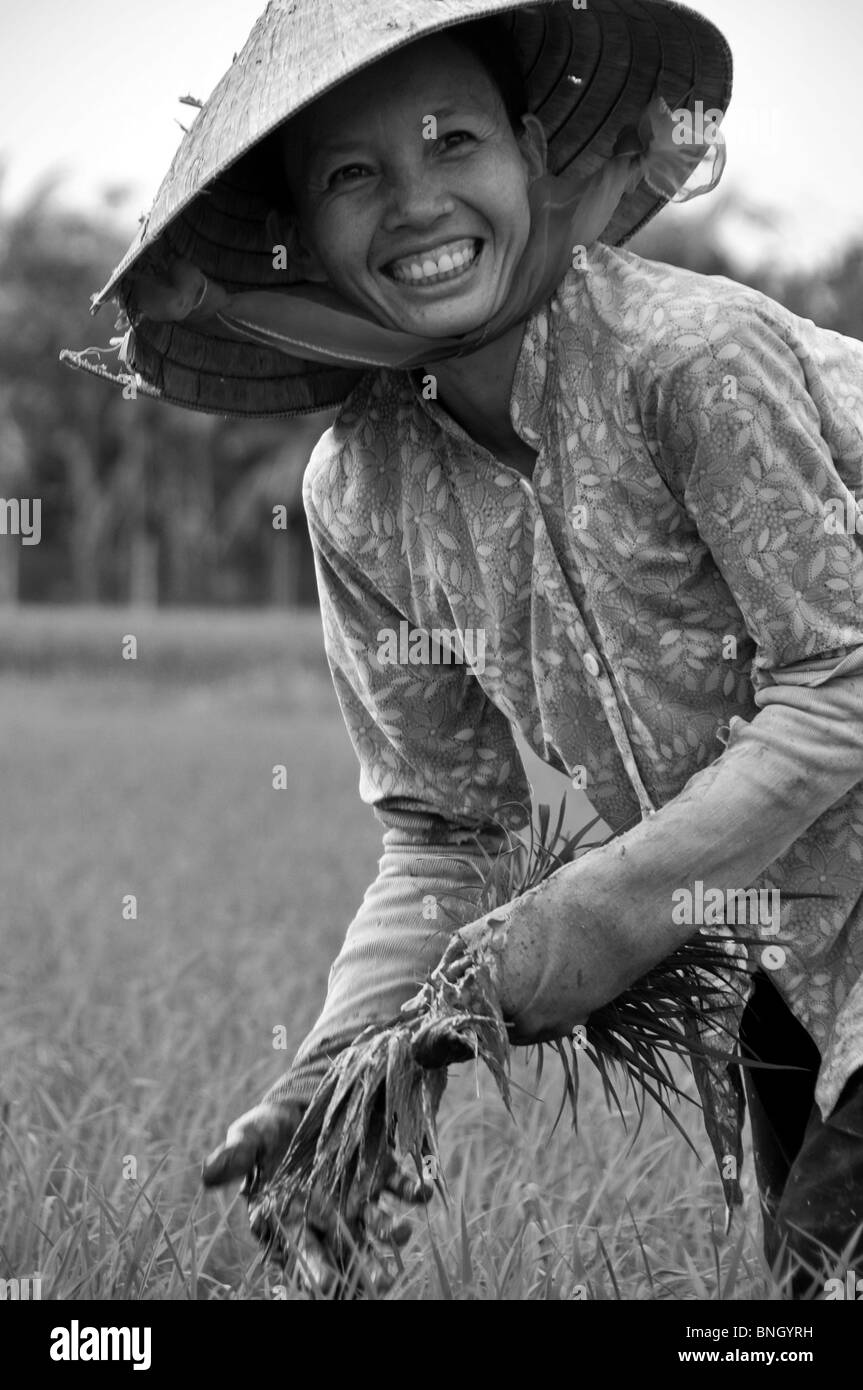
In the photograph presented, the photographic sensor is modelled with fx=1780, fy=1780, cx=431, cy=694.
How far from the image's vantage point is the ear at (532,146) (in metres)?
1.84

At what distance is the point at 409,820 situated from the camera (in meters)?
2.03

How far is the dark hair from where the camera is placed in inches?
69.5

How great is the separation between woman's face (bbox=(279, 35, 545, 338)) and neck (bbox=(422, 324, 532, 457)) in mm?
57

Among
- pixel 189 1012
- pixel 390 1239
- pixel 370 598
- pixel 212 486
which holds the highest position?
pixel 212 486

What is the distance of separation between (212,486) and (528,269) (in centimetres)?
2747

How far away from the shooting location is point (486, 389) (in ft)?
5.89

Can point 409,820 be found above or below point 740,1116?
above

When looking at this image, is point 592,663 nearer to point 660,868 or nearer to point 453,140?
point 660,868

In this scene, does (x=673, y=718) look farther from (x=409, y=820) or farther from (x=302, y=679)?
(x=302, y=679)

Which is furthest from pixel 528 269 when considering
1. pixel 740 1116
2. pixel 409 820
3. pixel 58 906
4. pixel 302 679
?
pixel 302 679

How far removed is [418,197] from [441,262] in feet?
0.21

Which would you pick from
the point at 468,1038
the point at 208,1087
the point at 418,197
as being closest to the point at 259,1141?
the point at 468,1038

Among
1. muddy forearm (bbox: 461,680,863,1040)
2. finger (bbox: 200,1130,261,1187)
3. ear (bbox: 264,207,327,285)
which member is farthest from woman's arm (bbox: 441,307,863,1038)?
ear (bbox: 264,207,327,285)

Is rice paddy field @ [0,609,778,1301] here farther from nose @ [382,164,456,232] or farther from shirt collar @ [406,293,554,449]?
nose @ [382,164,456,232]
